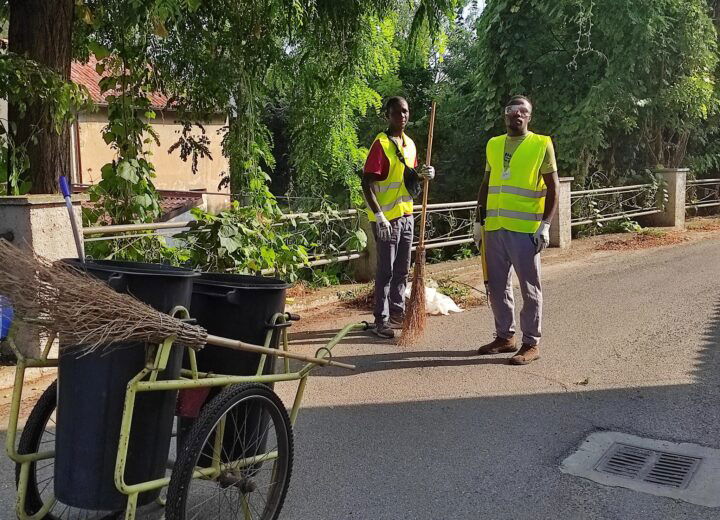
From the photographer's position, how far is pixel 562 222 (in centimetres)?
1225

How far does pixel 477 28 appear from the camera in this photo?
640 inches

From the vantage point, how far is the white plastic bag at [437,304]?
7.79 metres

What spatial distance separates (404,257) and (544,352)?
58.0 inches

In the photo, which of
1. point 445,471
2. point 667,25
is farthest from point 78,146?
point 445,471

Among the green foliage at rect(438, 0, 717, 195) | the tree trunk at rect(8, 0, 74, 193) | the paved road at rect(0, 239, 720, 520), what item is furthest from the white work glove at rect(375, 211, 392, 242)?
the green foliage at rect(438, 0, 717, 195)

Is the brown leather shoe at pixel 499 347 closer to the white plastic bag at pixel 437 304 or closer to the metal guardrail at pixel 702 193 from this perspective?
the white plastic bag at pixel 437 304

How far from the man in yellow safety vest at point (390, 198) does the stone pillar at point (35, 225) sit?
8.03ft

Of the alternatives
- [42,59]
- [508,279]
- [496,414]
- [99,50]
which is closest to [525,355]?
[508,279]

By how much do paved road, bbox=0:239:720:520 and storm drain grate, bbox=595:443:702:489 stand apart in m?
0.20

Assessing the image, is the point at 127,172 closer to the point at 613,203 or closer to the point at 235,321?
the point at 235,321

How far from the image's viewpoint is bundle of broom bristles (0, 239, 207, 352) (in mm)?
2586

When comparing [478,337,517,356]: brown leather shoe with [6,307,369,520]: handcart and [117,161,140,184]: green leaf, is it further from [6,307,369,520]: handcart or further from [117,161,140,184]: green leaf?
[117,161,140,184]: green leaf

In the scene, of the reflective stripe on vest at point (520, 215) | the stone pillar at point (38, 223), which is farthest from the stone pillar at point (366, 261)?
the stone pillar at point (38, 223)

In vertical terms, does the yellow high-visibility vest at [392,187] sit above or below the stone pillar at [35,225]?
above
